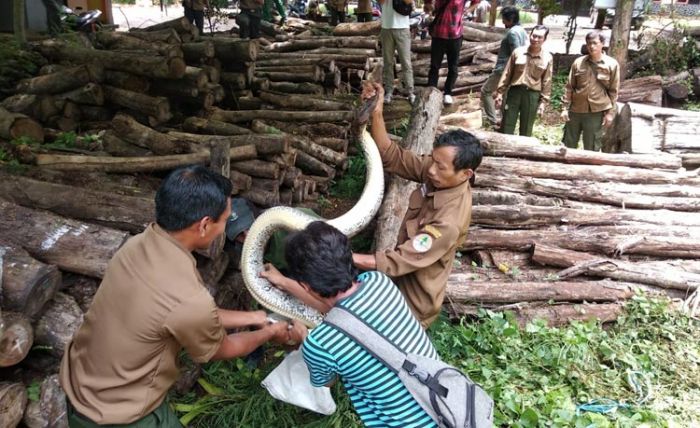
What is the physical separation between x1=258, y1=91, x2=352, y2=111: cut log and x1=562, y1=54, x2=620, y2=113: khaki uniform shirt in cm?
315

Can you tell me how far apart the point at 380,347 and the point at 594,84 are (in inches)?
253

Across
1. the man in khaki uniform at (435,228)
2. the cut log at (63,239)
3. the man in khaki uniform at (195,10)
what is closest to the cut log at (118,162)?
the cut log at (63,239)

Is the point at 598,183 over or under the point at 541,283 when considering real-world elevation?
over

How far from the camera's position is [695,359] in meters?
3.88

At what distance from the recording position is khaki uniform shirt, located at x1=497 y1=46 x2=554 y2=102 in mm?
7352

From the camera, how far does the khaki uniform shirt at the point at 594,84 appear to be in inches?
272

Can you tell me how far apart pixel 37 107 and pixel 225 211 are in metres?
5.33

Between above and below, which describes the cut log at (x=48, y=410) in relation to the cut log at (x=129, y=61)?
below

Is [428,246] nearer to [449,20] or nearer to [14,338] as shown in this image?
[14,338]

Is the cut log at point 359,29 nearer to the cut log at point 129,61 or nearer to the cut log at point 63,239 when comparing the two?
the cut log at point 129,61

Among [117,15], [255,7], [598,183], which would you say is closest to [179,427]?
[598,183]

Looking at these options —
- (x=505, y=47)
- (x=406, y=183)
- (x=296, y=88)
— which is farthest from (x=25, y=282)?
(x=505, y=47)

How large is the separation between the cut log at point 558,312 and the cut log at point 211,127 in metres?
3.14

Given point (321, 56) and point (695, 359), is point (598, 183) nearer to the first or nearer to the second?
point (695, 359)
